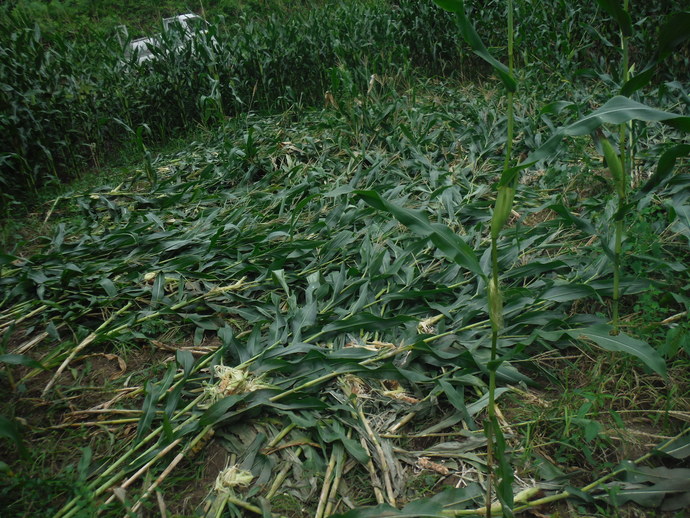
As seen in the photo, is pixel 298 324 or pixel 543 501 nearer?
pixel 543 501

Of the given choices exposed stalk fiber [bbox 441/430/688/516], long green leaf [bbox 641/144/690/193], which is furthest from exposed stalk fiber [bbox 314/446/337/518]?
long green leaf [bbox 641/144/690/193]

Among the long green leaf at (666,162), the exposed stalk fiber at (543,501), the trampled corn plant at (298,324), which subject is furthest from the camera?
the trampled corn plant at (298,324)

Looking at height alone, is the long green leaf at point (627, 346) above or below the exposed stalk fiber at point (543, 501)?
above

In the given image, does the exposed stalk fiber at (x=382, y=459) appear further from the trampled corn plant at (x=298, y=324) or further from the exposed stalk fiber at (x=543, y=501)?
the exposed stalk fiber at (x=543, y=501)

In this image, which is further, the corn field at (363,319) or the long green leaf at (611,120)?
the corn field at (363,319)

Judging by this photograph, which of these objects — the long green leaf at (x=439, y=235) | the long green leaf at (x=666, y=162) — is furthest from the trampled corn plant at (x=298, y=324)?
the long green leaf at (x=666, y=162)

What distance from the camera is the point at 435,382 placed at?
1.87 meters

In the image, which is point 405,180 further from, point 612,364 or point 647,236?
point 612,364

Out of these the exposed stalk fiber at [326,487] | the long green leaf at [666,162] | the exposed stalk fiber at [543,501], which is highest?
the long green leaf at [666,162]

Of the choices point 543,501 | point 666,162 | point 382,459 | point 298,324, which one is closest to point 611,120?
point 666,162

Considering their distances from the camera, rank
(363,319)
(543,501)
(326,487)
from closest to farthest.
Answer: (543,501) → (326,487) → (363,319)

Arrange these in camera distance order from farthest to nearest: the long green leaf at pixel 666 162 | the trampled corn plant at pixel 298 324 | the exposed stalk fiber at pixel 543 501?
1. the trampled corn plant at pixel 298 324
2. the long green leaf at pixel 666 162
3. the exposed stalk fiber at pixel 543 501

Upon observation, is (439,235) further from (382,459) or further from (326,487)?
(326,487)

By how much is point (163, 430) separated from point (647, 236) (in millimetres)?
2309
